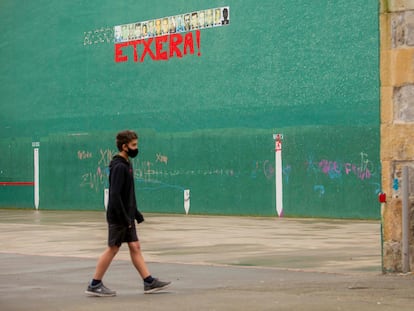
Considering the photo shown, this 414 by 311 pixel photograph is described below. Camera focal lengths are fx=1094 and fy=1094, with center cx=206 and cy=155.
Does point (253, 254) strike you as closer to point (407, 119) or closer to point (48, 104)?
point (407, 119)

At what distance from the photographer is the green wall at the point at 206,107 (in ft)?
96.1

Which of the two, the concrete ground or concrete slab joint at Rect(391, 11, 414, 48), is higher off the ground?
concrete slab joint at Rect(391, 11, 414, 48)

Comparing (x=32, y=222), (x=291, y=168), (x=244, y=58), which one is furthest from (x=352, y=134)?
(x=32, y=222)

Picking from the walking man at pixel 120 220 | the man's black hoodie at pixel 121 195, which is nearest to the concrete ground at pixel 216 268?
the walking man at pixel 120 220

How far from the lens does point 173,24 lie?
34.2 meters

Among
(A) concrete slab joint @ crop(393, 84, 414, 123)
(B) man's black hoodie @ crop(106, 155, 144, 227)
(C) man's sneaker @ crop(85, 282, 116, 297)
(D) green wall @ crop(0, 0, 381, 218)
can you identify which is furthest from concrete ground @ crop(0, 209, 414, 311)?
(D) green wall @ crop(0, 0, 381, 218)

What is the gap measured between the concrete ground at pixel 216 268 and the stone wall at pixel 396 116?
0.57 metres

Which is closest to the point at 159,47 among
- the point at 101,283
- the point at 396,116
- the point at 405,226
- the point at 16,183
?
the point at 16,183

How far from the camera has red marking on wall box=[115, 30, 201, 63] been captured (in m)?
33.7

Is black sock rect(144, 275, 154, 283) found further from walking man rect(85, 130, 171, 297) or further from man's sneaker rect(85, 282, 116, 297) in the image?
man's sneaker rect(85, 282, 116, 297)

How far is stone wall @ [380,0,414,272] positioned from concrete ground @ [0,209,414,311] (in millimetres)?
572

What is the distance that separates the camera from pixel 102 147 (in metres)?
36.3

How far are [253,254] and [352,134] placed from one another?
11.9 metres

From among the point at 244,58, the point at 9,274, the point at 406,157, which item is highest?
the point at 244,58
